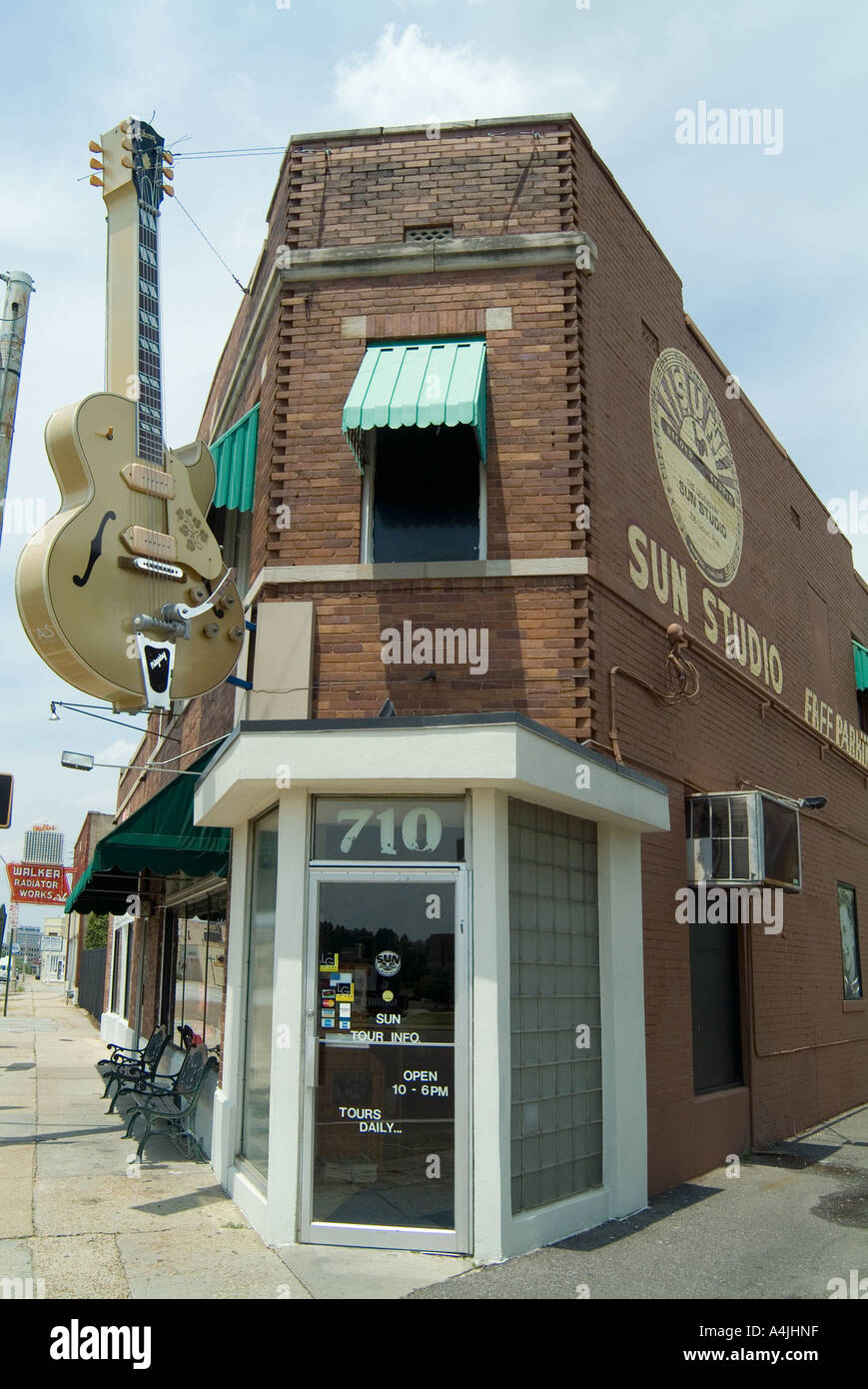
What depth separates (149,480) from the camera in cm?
802

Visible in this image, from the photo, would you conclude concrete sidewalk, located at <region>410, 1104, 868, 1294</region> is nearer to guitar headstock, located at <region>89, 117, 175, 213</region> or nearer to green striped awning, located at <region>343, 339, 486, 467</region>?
green striped awning, located at <region>343, 339, 486, 467</region>

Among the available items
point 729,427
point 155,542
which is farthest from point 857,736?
point 155,542

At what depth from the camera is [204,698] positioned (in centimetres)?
1127

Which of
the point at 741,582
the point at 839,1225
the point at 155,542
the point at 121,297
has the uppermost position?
the point at 121,297

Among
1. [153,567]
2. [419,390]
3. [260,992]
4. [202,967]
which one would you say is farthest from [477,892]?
[202,967]

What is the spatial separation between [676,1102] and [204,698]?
6.00 meters

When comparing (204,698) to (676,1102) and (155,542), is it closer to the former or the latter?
(155,542)

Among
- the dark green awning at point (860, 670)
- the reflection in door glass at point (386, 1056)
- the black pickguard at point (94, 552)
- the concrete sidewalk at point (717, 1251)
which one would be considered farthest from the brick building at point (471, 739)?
the dark green awning at point (860, 670)

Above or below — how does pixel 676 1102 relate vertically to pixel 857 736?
below

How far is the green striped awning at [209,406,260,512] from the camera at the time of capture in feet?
31.0

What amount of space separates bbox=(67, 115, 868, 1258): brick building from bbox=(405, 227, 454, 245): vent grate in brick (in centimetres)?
3

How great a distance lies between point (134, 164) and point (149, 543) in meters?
3.57
